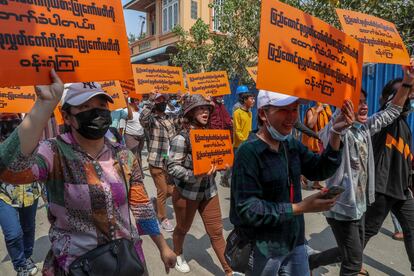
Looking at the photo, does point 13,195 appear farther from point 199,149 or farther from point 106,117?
point 106,117

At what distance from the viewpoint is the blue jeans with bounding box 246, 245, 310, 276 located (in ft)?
7.18

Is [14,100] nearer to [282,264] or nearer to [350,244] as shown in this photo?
[282,264]

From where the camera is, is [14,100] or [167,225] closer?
[14,100]

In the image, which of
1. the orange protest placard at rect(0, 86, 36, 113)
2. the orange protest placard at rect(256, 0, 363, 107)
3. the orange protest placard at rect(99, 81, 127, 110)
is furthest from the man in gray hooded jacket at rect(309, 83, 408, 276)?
the orange protest placard at rect(0, 86, 36, 113)

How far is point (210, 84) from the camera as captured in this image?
23.6 feet

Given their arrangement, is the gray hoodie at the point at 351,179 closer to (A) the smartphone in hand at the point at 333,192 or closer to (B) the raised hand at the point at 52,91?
(A) the smartphone in hand at the point at 333,192

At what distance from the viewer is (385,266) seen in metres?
3.94

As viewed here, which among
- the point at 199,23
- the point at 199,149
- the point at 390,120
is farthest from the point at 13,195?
the point at 199,23

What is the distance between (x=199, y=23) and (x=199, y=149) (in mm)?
11886

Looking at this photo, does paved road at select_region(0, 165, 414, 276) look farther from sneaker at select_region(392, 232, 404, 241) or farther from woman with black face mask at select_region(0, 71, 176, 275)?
woman with black face mask at select_region(0, 71, 176, 275)

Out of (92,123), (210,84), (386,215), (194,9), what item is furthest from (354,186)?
(194,9)

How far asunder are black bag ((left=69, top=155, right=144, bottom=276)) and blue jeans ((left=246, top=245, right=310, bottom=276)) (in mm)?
718

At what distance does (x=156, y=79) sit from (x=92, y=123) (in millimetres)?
4394

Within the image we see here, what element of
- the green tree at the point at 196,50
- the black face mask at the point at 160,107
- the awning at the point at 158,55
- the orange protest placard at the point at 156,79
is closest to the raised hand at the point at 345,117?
the black face mask at the point at 160,107
